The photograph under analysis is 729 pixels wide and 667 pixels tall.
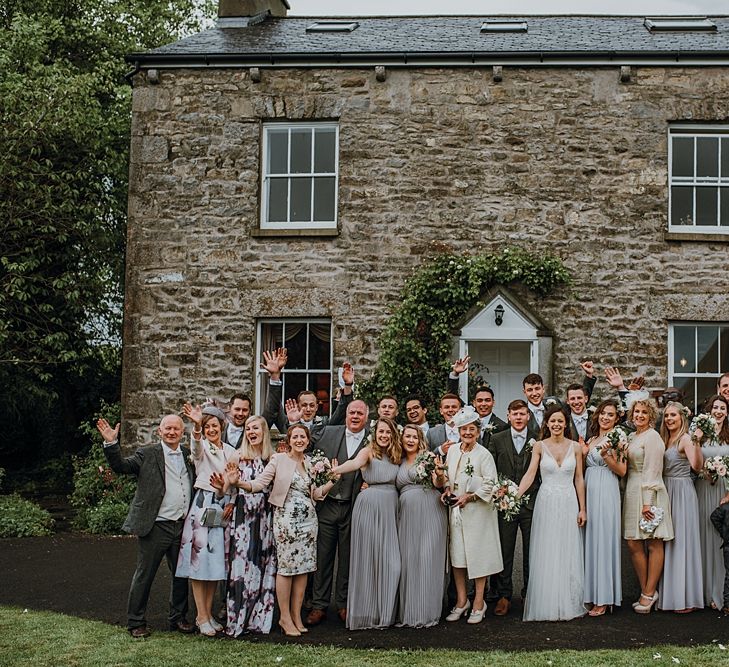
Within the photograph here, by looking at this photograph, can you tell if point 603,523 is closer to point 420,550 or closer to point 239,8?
point 420,550

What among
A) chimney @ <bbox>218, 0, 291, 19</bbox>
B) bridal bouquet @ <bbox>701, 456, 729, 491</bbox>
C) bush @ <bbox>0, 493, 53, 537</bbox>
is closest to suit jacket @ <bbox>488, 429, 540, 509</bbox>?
bridal bouquet @ <bbox>701, 456, 729, 491</bbox>

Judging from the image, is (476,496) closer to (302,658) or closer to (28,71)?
(302,658)

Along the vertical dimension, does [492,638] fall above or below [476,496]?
below

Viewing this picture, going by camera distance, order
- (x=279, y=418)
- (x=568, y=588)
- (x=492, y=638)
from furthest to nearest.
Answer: (x=279, y=418) → (x=568, y=588) → (x=492, y=638)

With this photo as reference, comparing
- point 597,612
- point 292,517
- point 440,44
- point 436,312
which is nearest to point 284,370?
point 436,312

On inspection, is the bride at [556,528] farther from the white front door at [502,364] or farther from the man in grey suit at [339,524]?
the white front door at [502,364]

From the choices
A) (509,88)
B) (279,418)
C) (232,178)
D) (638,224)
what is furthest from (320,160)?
(279,418)

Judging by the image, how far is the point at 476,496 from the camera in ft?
25.4

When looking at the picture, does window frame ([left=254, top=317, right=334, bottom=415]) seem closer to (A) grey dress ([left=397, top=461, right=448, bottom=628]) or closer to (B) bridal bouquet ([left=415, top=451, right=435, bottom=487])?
(A) grey dress ([left=397, top=461, right=448, bottom=628])

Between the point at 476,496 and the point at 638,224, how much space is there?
6.87m

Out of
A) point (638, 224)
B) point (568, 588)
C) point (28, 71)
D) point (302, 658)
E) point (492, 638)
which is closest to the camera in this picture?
point (302, 658)

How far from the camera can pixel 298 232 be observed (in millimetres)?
13633

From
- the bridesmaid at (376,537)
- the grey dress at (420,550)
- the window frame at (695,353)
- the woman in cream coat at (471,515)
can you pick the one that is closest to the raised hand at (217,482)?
the bridesmaid at (376,537)

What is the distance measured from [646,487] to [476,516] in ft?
4.81
